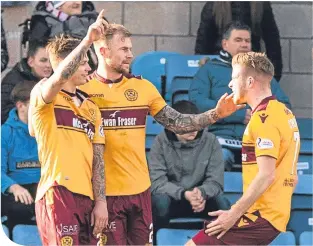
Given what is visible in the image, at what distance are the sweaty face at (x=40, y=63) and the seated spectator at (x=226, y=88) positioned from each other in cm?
125

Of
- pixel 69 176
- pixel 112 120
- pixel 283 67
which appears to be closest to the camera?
pixel 69 176

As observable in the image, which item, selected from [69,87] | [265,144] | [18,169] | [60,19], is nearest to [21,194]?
[18,169]

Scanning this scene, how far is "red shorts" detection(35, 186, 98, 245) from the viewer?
7691 millimetres

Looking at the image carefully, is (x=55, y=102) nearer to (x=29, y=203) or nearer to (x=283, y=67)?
(x=29, y=203)

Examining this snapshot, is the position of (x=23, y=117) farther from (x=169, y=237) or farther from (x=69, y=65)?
(x=69, y=65)

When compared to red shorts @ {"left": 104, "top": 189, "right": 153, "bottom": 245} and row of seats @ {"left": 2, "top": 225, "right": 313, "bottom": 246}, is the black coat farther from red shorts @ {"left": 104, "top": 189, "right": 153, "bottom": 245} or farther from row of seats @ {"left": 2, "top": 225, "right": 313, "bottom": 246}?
red shorts @ {"left": 104, "top": 189, "right": 153, "bottom": 245}

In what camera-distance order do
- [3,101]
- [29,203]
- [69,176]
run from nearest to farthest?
1. [69,176]
2. [29,203]
3. [3,101]

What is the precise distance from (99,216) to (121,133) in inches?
26.3

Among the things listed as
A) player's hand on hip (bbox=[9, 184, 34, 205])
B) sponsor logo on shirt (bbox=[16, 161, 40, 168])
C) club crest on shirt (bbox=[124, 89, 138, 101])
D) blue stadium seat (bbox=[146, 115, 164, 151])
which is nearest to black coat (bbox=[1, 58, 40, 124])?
sponsor logo on shirt (bbox=[16, 161, 40, 168])

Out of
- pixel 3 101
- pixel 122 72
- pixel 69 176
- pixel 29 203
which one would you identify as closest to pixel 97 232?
pixel 69 176

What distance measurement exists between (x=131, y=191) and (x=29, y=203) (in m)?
1.58

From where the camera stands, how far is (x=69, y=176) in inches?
305

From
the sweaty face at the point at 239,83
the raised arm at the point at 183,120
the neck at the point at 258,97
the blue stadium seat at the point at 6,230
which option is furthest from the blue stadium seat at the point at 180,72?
the neck at the point at 258,97

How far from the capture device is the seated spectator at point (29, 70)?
1034 cm
